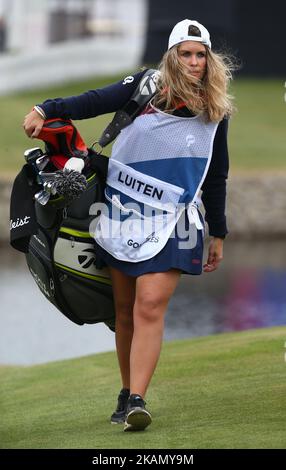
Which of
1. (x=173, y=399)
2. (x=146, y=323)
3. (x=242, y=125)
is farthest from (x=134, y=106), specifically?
(x=242, y=125)

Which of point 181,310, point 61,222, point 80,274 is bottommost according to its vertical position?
point 80,274

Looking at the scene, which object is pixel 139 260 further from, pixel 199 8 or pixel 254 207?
pixel 199 8

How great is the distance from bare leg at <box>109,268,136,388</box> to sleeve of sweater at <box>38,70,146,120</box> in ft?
2.30

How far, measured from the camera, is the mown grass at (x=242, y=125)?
69.6 ft

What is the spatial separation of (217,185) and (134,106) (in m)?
0.51

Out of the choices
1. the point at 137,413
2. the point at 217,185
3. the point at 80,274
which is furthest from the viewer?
the point at 80,274

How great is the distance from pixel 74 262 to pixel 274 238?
12.7 m

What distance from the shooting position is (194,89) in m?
5.84

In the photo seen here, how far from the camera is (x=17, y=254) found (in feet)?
56.5

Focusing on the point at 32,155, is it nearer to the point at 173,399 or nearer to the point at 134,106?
the point at 134,106

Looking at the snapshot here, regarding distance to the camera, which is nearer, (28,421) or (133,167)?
(133,167)

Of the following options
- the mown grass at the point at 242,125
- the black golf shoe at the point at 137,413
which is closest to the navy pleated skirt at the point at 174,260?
the black golf shoe at the point at 137,413

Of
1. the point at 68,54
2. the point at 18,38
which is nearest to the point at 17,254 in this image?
the point at 68,54
